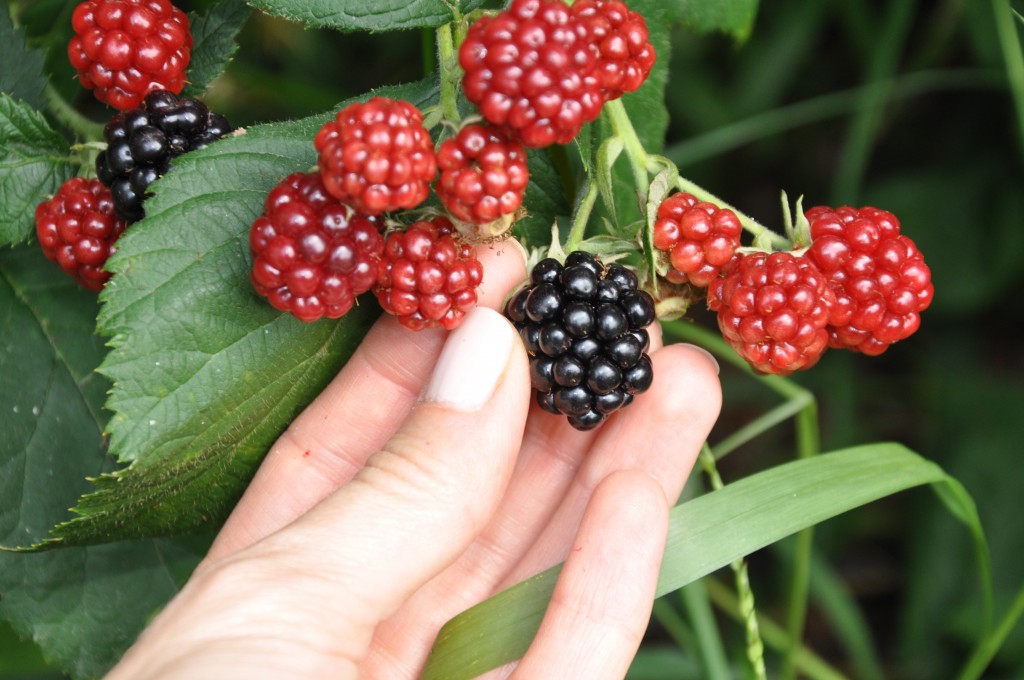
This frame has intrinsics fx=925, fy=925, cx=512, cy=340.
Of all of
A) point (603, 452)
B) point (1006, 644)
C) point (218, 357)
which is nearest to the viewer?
point (218, 357)

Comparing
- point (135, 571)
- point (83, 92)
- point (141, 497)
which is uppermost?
point (83, 92)

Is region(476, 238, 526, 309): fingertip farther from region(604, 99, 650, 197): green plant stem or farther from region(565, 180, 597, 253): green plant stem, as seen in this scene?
region(604, 99, 650, 197): green plant stem

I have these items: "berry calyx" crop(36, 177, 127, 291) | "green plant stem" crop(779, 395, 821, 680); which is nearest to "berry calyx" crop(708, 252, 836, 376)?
"green plant stem" crop(779, 395, 821, 680)

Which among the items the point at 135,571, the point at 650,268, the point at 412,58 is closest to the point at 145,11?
the point at 650,268

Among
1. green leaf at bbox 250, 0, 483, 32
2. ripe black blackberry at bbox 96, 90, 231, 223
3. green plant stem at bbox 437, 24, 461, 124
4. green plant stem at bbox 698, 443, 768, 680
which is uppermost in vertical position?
green leaf at bbox 250, 0, 483, 32

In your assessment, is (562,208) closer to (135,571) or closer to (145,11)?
(145,11)

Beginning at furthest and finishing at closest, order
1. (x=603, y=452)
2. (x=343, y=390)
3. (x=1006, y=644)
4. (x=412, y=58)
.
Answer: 1. (x=412, y=58)
2. (x=1006, y=644)
3. (x=603, y=452)
4. (x=343, y=390)

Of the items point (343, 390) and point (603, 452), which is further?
point (603, 452)
